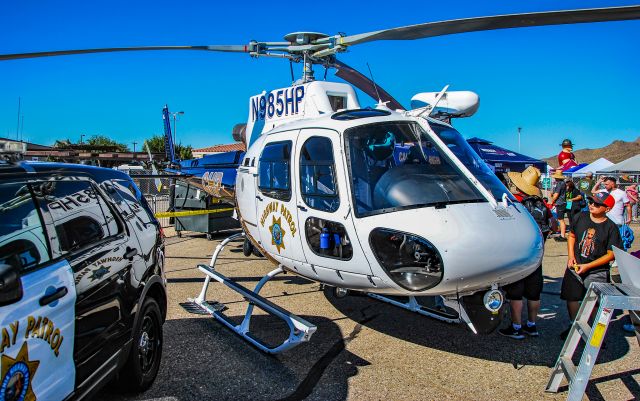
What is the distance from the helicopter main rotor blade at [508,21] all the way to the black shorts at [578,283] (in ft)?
8.40

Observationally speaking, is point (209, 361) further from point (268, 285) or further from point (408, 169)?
point (268, 285)

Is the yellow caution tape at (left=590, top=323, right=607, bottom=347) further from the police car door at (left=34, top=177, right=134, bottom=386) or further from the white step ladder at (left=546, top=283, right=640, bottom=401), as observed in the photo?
the police car door at (left=34, top=177, right=134, bottom=386)

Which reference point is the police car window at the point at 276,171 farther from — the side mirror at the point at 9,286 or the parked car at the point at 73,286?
the side mirror at the point at 9,286

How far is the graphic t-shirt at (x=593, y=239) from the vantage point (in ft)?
15.3

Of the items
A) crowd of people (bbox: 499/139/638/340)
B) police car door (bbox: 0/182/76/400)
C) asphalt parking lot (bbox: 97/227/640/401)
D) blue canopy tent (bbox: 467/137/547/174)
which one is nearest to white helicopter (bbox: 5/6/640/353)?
asphalt parking lot (bbox: 97/227/640/401)

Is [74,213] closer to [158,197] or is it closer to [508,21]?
[508,21]

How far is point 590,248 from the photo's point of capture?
4734 mm

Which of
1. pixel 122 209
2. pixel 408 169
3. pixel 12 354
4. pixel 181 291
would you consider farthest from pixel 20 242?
pixel 181 291

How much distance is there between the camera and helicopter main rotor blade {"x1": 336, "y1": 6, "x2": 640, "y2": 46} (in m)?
3.21

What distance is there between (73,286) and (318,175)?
2.37m

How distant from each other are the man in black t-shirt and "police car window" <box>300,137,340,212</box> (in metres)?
2.65

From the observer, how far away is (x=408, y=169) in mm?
3936

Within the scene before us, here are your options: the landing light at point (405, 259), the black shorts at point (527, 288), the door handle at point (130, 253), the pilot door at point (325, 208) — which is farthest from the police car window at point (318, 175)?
the black shorts at point (527, 288)

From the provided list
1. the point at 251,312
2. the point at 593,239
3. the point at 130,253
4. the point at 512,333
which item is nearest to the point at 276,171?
the point at 251,312
